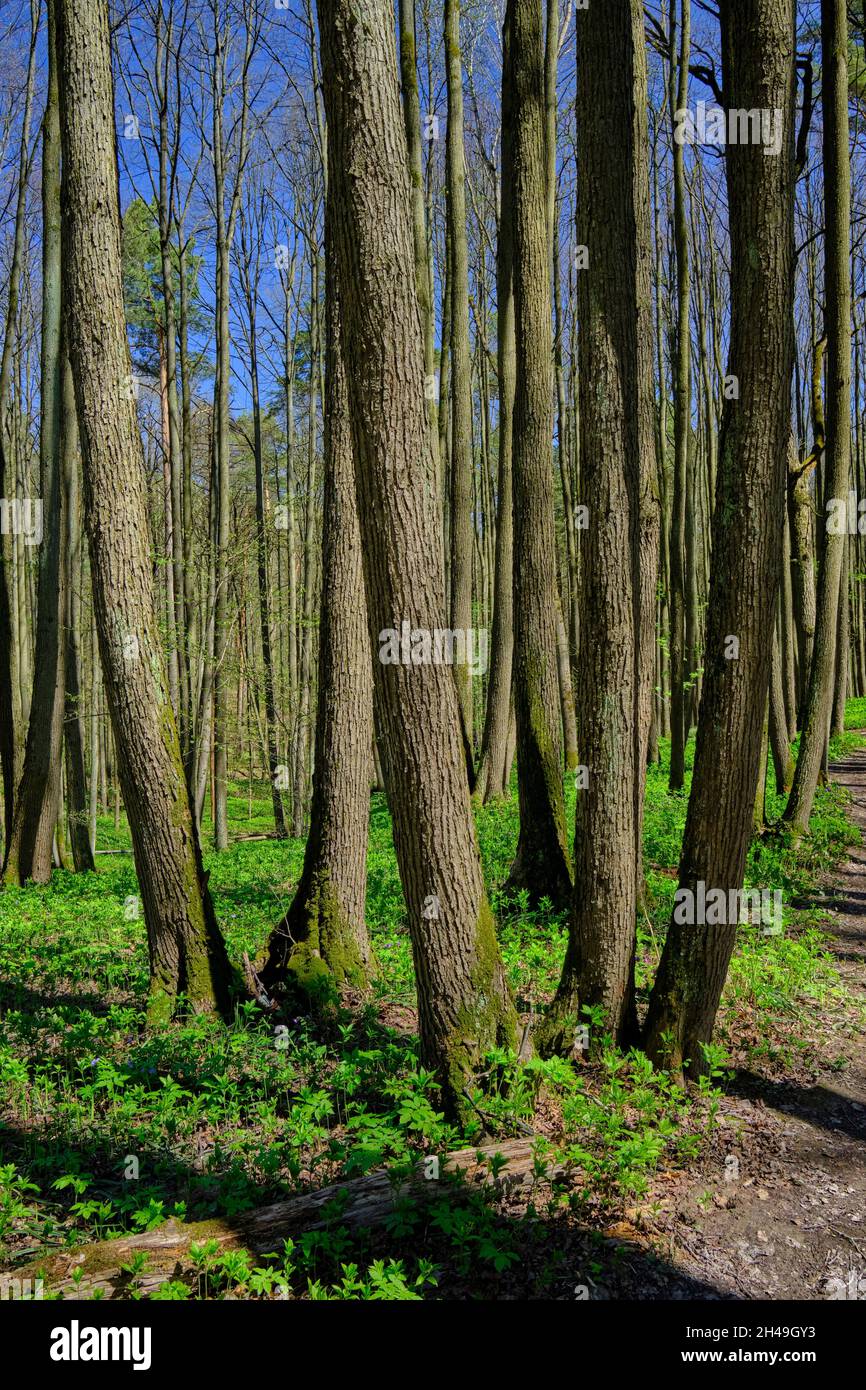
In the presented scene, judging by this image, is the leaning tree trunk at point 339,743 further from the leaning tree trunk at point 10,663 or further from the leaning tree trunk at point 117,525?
the leaning tree trunk at point 10,663

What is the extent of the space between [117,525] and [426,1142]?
3690mm

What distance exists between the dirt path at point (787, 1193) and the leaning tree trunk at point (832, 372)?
181 inches

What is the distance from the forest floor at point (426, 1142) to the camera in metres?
3.09

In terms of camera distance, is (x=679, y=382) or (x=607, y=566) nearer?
(x=607, y=566)

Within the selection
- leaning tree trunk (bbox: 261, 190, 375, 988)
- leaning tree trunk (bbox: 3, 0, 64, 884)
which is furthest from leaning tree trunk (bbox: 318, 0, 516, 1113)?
leaning tree trunk (bbox: 3, 0, 64, 884)

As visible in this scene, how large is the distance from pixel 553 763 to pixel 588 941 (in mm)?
2589

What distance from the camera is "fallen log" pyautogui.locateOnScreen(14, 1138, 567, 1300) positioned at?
9.51 feet

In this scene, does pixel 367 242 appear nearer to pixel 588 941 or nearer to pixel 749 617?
pixel 749 617

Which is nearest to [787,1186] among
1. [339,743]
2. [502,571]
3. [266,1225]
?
[266,1225]


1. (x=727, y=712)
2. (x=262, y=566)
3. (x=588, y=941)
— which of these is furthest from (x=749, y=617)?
(x=262, y=566)

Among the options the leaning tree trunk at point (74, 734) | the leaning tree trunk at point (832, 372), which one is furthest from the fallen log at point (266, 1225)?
the leaning tree trunk at point (74, 734)

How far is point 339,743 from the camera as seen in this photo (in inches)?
225

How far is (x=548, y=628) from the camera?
7.07m

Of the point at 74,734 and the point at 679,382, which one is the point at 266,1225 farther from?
the point at 679,382
